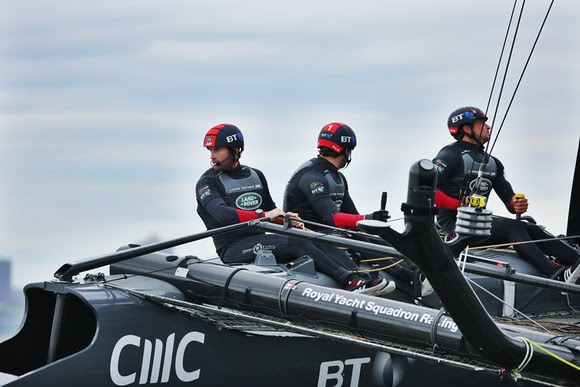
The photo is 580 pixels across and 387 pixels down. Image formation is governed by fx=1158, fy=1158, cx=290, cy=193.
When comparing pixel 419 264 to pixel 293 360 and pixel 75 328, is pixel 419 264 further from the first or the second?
pixel 75 328

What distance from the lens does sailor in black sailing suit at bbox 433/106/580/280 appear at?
7.80 metres

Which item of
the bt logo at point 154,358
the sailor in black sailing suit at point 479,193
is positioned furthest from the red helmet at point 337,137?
the bt logo at point 154,358

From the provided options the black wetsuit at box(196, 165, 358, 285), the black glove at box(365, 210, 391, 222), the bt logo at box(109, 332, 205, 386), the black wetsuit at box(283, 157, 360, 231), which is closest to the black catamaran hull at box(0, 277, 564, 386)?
the bt logo at box(109, 332, 205, 386)

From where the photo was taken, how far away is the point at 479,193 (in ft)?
25.6

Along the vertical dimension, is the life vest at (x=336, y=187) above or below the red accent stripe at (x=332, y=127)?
below

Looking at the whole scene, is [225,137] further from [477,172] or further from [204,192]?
[477,172]

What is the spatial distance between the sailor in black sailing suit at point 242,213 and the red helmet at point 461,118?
152cm

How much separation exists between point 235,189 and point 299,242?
58cm

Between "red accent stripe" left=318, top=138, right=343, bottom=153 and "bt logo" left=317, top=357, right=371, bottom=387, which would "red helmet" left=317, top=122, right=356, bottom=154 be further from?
"bt logo" left=317, top=357, right=371, bottom=387

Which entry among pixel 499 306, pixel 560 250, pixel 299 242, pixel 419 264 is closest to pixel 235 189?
pixel 299 242

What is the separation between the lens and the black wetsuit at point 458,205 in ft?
25.6

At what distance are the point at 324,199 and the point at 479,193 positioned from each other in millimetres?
1150

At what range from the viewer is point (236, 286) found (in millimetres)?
6250

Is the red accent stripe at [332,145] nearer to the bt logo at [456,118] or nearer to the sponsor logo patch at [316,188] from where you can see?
the sponsor logo patch at [316,188]
